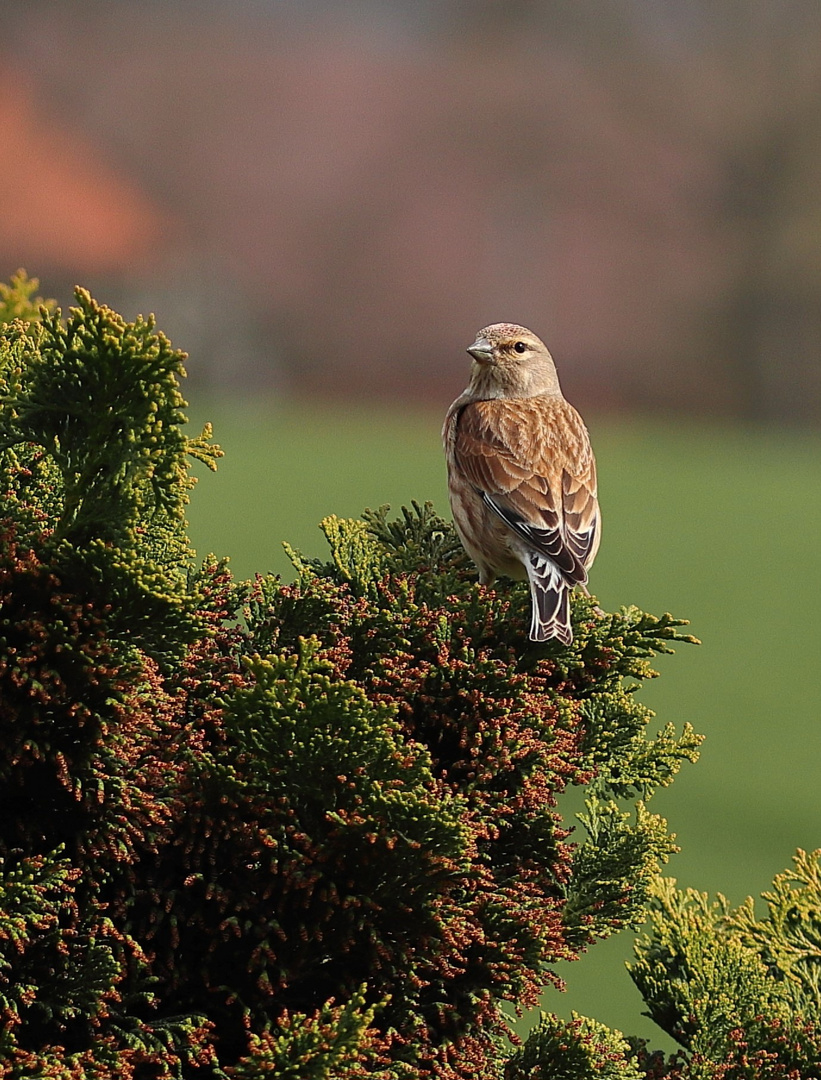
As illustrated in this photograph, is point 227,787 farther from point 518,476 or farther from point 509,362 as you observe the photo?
point 509,362

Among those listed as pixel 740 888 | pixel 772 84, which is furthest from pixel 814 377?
pixel 740 888

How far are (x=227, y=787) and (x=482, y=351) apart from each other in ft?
4.05

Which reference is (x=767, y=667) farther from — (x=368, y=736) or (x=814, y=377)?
(x=814, y=377)

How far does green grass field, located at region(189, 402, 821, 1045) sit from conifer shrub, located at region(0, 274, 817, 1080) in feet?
6.32

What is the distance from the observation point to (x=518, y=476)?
1903 mm

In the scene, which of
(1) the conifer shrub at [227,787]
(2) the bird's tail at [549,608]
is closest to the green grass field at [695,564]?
(2) the bird's tail at [549,608]

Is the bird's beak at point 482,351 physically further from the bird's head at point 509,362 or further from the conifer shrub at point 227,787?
the conifer shrub at point 227,787

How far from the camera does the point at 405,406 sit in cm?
2369

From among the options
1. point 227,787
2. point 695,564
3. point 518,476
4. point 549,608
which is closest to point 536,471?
point 518,476

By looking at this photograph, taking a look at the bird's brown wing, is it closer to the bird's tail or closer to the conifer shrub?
the bird's tail

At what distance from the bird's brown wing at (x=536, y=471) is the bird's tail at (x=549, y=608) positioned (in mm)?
211

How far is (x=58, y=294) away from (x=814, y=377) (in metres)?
14.2

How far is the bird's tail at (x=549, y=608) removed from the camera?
1.28 meters

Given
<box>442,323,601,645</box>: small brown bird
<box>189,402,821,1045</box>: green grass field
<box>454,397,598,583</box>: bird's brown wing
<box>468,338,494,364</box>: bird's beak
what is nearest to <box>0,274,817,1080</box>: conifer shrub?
<box>442,323,601,645</box>: small brown bird
